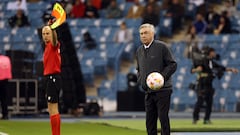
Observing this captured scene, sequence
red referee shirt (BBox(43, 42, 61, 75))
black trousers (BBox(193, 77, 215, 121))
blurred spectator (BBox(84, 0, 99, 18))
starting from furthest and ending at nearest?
blurred spectator (BBox(84, 0, 99, 18))
black trousers (BBox(193, 77, 215, 121))
red referee shirt (BBox(43, 42, 61, 75))

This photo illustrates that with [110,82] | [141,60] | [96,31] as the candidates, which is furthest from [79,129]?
[96,31]

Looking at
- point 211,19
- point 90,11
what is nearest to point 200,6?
point 211,19

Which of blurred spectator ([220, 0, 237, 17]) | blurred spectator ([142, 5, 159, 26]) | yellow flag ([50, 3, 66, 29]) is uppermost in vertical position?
blurred spectator ([220, 0, 237, 17])

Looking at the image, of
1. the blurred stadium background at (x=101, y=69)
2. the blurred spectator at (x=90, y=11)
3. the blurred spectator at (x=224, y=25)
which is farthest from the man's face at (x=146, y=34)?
the blurred spectator at (x=90, y=11)

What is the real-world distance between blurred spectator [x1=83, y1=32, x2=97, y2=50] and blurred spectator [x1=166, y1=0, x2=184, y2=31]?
3.32 m

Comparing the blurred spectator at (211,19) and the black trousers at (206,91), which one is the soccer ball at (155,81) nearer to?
the black trousers at (206,91)

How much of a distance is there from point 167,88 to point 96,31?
63.4 ft

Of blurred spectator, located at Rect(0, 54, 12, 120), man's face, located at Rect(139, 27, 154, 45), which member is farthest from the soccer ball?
blurred spectator, located at Rect(0, 54, 12, 120)

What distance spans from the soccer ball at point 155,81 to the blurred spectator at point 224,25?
17.9 meters

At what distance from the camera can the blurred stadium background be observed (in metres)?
26.4

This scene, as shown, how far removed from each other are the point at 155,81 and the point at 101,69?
59.0 feet

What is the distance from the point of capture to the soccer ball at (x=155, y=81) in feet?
40.0

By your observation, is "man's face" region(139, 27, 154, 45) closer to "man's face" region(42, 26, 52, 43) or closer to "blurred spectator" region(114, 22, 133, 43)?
"man's face" region(42, 26, 52, 43)

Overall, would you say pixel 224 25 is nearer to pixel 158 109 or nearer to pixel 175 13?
pixel 175 13
